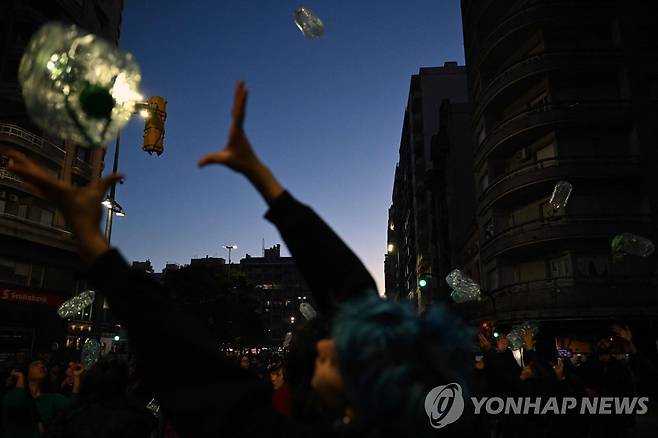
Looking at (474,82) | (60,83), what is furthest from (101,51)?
(474,82)

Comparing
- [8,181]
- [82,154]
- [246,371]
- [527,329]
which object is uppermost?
[82,154]

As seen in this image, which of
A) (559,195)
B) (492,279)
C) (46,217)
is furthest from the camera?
(492,279)

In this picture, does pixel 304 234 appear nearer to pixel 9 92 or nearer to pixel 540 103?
pixel 540 103

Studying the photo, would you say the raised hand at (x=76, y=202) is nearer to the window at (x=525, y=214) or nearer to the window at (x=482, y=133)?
the window at (x=525, y=214)

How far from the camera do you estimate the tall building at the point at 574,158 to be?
2127cm

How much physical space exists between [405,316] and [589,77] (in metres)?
27.2

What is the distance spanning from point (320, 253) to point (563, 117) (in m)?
24.9

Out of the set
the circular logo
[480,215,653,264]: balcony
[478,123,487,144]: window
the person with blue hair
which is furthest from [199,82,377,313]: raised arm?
[478,123,487,144]: window

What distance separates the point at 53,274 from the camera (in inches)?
993

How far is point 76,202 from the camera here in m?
1.29

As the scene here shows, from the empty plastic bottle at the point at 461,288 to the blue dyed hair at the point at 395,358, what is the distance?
13.9 metres

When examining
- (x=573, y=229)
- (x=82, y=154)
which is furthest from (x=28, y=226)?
(x=573, y=229)

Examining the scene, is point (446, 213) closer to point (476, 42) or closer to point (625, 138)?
point (476, 42)

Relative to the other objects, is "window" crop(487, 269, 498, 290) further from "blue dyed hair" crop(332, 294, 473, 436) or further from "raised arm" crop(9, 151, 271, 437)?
"raised arm" crop(9, 151, 271, 437)
